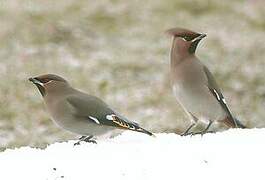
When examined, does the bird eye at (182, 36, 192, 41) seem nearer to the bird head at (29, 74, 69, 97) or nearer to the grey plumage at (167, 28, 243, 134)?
the grey plumage at (167, 28, 243, 134)

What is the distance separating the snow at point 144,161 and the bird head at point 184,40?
1261mm

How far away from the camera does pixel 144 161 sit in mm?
4164

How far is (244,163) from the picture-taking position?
4.14 meters

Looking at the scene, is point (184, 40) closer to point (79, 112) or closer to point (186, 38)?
point (186, 38)

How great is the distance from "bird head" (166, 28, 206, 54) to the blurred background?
3.47m

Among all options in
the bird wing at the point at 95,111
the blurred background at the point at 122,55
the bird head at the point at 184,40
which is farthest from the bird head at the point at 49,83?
the blurred background at the point at 122,55

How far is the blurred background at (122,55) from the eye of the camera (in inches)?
379

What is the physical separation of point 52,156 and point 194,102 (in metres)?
1.65

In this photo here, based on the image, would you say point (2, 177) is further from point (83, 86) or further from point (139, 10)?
point (139, 10)

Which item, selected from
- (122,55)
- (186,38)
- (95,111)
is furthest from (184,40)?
(122,55)

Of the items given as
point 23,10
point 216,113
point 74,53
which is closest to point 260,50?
point 74,53

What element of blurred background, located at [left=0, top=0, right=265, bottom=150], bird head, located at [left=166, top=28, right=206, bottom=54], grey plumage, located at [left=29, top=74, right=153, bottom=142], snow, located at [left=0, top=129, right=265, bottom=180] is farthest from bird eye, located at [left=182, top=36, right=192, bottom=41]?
blurred background, located at [left=0, top=0, right=265, bottom=150]

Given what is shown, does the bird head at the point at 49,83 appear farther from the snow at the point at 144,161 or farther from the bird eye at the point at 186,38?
the bird eye at the point at 186,38

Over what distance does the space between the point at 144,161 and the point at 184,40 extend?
178cm
